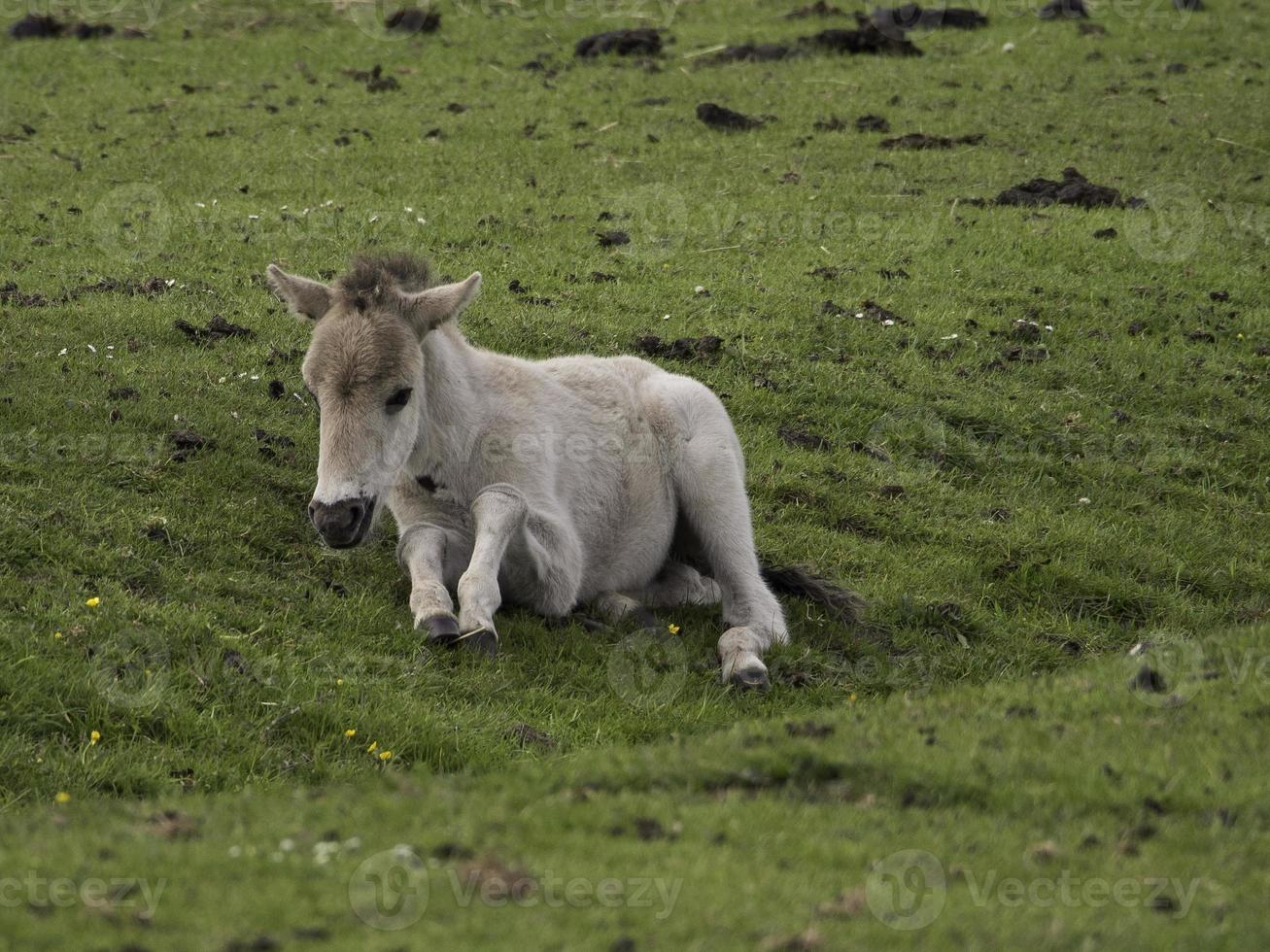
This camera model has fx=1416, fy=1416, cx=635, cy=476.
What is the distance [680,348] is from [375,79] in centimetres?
1317

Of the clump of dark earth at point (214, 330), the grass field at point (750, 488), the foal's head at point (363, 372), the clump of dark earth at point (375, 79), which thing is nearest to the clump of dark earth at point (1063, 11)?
the grass field at point (750, 488)

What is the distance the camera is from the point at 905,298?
16.8 m

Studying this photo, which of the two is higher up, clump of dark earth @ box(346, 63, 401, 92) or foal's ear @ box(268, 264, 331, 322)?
foal's ear @ box(268, 264, 331, 322)

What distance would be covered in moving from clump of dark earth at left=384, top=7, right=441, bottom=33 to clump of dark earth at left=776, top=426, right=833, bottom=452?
61.1 feet

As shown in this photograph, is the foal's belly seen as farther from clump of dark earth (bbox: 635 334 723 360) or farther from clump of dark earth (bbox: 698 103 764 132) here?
clump of dark earth (bbox: 698 103 764 132)

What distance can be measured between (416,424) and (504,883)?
15.2ft

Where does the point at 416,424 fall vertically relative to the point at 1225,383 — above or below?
above

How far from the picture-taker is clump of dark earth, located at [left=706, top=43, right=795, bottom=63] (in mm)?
27547

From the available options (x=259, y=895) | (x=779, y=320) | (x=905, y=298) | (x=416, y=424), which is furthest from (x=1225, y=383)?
(x=259, y=895)

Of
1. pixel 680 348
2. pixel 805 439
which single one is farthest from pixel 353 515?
pixel 680 348

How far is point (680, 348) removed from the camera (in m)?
14.8

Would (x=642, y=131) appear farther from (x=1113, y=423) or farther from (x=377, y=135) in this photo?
(x=1113, y=423)

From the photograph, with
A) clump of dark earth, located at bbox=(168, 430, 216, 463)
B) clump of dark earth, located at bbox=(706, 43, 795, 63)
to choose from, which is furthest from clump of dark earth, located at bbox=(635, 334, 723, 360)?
clump of dark earth, located at bbox=(706, 43, 795, 63)

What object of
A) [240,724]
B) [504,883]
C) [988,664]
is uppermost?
[504,883]
